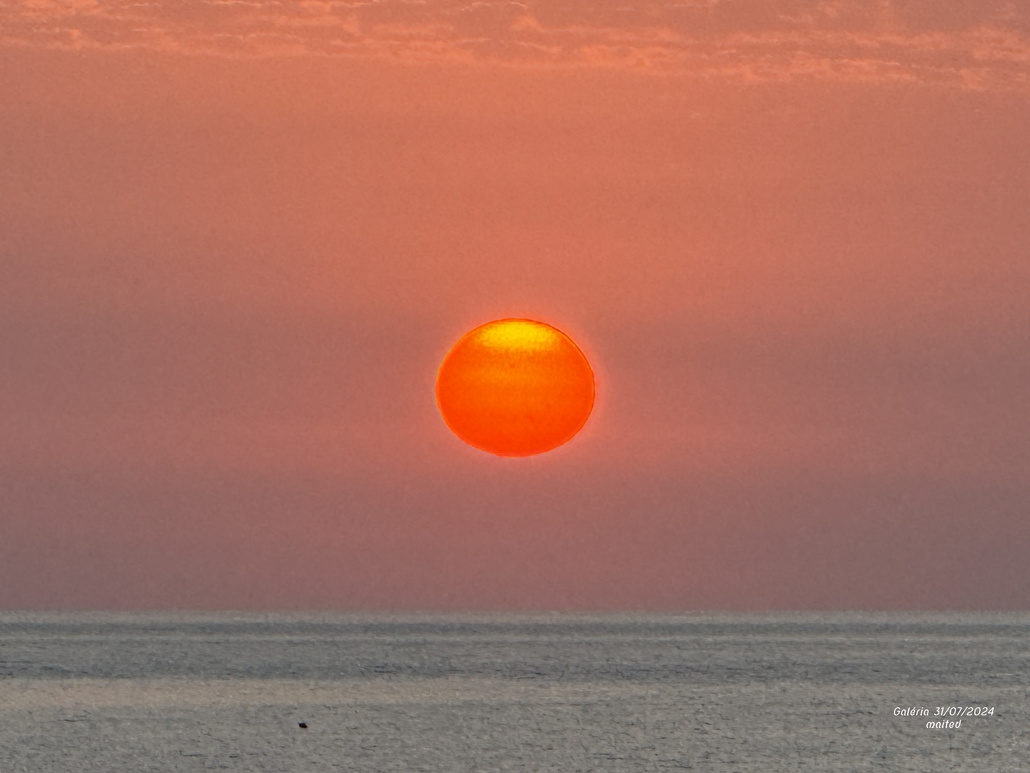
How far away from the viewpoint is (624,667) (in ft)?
187

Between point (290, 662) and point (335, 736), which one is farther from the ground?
point (290, 662)

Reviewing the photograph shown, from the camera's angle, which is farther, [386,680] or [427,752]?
[386,680]

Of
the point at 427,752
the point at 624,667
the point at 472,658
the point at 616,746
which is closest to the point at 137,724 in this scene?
the point at 427,752

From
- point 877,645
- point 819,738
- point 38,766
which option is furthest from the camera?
Result: point 877,645

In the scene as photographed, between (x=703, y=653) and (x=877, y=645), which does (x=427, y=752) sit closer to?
(x=703, y=653)

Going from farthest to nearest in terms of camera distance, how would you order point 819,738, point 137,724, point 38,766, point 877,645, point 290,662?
point 877,645
point 290,662
point 137,724
point 819,738
point 38,766

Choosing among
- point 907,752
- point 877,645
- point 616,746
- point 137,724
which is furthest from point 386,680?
point 877,645

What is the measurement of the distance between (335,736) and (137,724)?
5.18m

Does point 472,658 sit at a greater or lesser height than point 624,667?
greater

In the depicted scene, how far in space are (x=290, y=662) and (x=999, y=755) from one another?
135 ft

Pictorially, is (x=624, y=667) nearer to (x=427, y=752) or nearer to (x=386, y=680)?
(x=386, y=680)

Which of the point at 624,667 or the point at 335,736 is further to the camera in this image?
the point at 624,667

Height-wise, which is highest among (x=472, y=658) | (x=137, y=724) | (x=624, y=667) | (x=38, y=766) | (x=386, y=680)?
(x=472, y=658)

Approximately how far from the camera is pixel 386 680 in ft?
154
